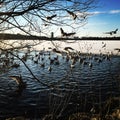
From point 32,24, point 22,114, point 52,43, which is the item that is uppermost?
point 32,24

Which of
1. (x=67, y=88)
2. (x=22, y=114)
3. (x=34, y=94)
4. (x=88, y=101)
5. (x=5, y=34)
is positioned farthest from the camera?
(x=67, y=88)

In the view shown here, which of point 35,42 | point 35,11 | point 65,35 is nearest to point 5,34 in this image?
point 35,42

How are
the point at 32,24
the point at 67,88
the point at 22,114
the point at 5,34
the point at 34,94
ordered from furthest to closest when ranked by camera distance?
the point at 67,88 < the point at 34,94 < the point at 22,114 < the point at 5,34 < the point at 32,24

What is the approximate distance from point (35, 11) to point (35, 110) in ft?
35.8

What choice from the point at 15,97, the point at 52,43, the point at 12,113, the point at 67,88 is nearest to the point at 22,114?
the point at 12,113

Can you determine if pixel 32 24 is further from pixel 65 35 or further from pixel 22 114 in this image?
pixel 22 114

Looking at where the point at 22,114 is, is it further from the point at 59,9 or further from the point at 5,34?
the point at 59,9

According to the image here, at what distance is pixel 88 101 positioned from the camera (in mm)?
19094

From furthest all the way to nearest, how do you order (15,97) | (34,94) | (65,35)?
(34,94), (15,97), (65,35)

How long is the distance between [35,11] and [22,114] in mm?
10388

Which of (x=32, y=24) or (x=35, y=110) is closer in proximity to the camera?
(x=32, y=24)

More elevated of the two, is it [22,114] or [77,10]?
[77,10]

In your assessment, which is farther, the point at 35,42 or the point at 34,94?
the point at 34,94

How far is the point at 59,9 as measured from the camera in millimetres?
7285
